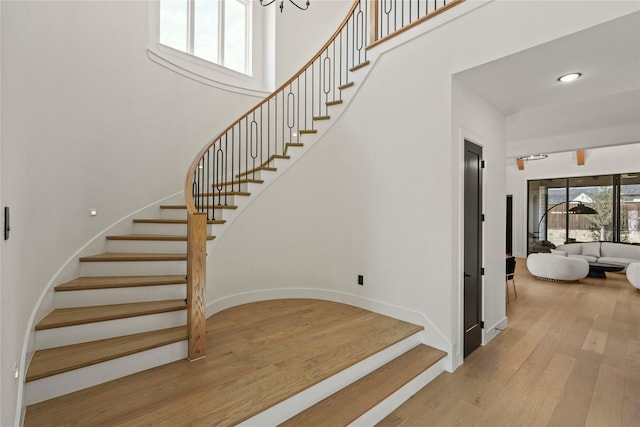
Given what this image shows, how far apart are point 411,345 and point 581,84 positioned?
3.06 metres

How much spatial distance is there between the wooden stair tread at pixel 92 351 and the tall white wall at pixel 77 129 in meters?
0.22

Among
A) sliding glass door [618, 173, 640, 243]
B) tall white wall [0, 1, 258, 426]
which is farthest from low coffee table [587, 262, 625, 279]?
tall white wall [0, 1, 258, 426]

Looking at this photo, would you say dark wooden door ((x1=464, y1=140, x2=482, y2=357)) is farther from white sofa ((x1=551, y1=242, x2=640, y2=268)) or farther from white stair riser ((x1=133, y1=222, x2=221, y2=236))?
white sofa ((x1=551, y1=242, x2=640, y2=268))

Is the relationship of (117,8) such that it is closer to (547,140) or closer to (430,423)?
(430,423)

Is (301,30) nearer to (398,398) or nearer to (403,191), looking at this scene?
(403,191)

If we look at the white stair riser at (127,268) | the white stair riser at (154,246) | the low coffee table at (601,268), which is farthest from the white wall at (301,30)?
the low coffee table at (601,268)

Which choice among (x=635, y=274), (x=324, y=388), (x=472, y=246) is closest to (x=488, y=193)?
(x=472, y=246)

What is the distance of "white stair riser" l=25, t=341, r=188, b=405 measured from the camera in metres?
1.85

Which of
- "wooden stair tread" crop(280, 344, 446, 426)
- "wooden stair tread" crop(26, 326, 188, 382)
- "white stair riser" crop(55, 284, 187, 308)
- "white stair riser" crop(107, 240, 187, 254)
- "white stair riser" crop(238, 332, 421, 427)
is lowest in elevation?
"wooden stair tread" crop(280, 344, 446, 426)

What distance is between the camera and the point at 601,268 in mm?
6590

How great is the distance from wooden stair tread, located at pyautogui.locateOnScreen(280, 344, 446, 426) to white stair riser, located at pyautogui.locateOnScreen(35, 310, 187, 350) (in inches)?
52.3

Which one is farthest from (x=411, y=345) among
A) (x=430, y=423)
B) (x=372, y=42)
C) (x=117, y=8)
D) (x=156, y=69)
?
(x=117, y=8)

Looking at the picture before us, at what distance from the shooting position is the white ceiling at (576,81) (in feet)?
7.24

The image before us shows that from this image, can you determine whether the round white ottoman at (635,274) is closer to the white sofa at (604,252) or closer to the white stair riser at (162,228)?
the white sofa at (604,252)
